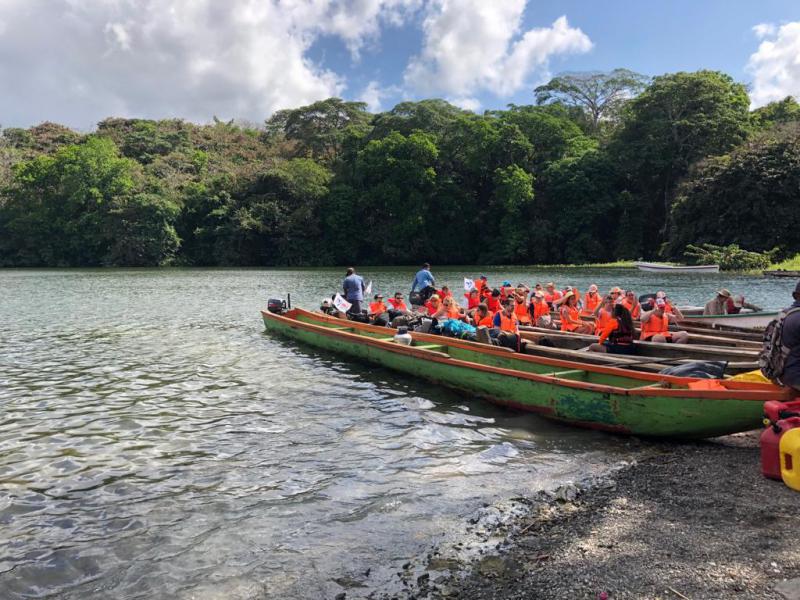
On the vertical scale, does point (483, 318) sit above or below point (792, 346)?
below

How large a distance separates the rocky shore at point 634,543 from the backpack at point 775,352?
0.99 m

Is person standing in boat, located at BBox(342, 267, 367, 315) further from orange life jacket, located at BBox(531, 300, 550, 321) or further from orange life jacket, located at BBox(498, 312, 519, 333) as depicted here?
orange life jacket, located at BBox(498, 312, 519, 333)

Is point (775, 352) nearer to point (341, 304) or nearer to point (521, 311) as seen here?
point (521, 311)

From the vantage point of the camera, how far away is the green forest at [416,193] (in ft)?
168

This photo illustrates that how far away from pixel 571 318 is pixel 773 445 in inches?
329

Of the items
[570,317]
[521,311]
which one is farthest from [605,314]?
[521,311]

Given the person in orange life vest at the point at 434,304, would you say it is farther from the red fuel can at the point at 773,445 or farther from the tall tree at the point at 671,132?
the tall tree at the point at 671,132

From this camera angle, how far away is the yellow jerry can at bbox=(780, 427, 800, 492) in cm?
545

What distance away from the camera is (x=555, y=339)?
12.2 meters

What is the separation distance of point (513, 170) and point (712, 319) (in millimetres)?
42823

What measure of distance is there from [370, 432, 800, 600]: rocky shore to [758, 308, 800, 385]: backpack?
989mm

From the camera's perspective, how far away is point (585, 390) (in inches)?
314

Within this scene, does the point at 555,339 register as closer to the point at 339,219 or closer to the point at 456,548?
the point at 456,548

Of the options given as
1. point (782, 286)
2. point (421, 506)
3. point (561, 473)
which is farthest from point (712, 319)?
point (782, 286)
